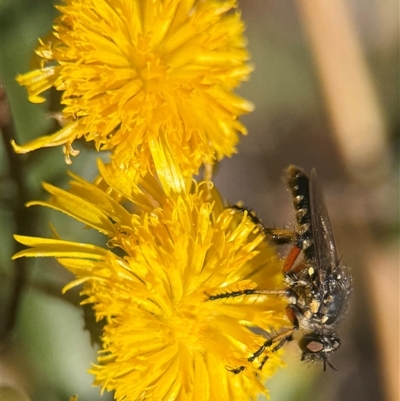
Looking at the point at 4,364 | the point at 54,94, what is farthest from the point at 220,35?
the point at 4,364

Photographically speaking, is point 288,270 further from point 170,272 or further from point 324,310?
point 170,272

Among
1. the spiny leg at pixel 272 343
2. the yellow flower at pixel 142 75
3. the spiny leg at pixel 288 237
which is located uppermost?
the yellow flower at pixel 142 75

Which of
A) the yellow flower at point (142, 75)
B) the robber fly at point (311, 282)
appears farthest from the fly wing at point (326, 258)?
the yellow flower at point (142, 75)

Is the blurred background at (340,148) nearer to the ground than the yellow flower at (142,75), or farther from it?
nearer to the ground

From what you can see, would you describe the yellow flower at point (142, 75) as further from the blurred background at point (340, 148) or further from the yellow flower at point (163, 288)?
the blurred background at point (340, 148)

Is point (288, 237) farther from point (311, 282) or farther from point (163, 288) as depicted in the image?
point (163, 288)

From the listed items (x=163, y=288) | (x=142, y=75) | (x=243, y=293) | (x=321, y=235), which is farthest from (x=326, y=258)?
(x=142, y=75)
